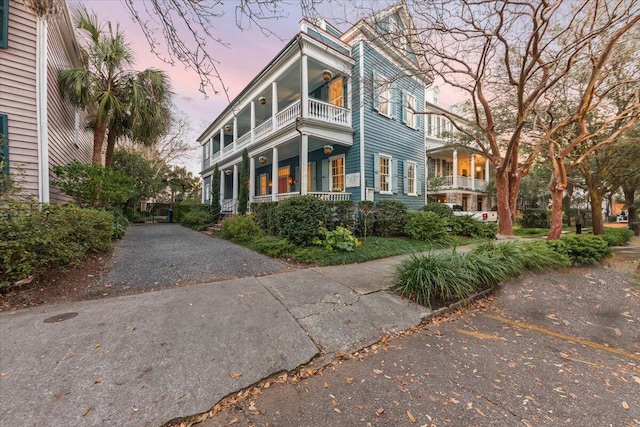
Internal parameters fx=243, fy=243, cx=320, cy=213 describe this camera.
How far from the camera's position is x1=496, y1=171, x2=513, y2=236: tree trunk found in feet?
29.7

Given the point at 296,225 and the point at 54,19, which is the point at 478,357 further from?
the point at 54,19

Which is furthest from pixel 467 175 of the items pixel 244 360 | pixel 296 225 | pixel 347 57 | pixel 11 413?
pixel 11 413

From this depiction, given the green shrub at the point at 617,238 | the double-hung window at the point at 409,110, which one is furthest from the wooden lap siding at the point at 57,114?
the green shrub at the point at 617,238

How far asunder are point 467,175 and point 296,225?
1912cm

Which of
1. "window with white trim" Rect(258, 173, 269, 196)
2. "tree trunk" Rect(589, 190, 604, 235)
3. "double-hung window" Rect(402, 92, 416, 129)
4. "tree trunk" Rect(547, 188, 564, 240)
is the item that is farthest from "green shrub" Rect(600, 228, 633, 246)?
"window with white trim" Rect(258, 173, 269, 196)

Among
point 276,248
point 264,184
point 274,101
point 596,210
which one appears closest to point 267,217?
point 276,248

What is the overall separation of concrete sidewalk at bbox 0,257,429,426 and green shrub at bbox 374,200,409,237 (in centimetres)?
478

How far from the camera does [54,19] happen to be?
5922 millimetres

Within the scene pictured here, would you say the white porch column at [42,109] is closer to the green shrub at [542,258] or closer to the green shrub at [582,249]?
the green shrub at [542,258]

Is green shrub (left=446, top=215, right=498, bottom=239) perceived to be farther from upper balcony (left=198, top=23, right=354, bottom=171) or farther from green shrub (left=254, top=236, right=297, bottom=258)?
green shrub (left=254, top=236, right=297, bottom=258)

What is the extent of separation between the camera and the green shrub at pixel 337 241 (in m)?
6.29

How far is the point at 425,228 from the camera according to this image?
8203 mm

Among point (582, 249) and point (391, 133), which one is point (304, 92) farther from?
point (582, 249)

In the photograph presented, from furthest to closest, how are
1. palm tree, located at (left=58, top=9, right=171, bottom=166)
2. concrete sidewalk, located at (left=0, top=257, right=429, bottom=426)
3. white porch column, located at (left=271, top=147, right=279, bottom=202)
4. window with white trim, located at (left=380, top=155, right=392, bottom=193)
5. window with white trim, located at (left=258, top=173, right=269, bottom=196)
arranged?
window with white trim, located at (left=258, top=173, right=269, bottom=196) → window with white trim, located at (left=380, top=155, right=392, bottom=193) → white porch column, located at (left=271, top=147, right=279, bottom=202) → palm tree, located at (left=58, top=9, right=171, bottom=166) → concrete sidewalk, located at (left=0, top=257, right=429, bottom=426)
